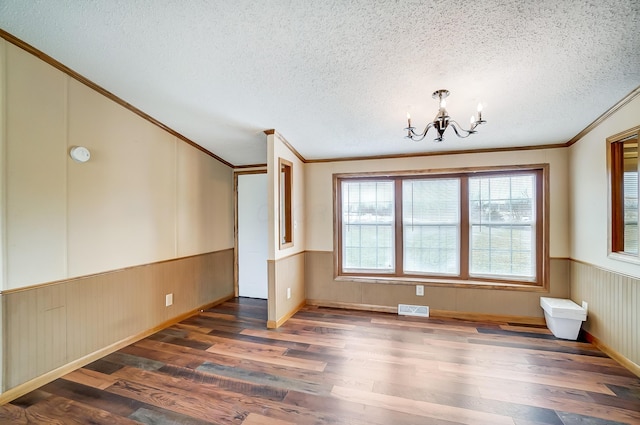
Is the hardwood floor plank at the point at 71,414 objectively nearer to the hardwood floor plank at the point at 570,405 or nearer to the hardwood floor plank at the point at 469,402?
the hardwood floor plank at the point at 469,402

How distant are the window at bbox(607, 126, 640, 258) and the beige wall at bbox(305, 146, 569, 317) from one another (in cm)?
78

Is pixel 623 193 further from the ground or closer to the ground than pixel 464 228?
further from the ground

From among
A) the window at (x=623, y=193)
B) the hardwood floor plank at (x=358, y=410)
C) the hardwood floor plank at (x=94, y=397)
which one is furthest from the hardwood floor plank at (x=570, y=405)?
the hardwood floor plank at (x=94, y=397)

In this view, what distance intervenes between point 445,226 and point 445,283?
777mm

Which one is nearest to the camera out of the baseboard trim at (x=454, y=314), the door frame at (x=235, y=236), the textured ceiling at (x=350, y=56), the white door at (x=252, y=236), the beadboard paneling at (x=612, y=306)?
the textured ceiling at (x=350, y=56)

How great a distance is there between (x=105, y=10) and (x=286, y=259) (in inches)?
111

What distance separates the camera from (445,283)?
3.71 meters

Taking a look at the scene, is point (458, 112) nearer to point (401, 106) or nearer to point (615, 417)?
point (401, 106)

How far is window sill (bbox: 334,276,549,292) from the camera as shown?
11.4 feet

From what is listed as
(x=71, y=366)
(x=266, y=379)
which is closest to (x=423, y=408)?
(x=266, y=379)

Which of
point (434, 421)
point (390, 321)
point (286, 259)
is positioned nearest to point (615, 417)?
point (434, 421)

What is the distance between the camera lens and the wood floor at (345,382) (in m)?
1.86

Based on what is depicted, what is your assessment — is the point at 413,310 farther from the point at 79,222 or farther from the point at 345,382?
the point at 79,222

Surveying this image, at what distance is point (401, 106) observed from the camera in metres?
2.70
